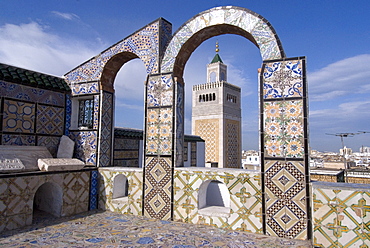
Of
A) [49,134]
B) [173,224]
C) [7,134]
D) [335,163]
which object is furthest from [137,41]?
[335,163]

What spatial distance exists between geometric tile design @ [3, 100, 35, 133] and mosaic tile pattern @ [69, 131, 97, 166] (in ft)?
3.32

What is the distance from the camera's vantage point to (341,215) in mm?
3611

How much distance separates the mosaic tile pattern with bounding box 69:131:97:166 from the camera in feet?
20.2

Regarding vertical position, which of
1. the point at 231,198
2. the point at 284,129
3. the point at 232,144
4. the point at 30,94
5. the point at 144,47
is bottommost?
the point at 231,198

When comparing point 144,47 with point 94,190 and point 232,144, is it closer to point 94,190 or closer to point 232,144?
point 94,190

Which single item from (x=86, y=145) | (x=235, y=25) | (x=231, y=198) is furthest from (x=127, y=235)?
(x=235, y=25)

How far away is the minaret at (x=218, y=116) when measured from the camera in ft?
62.7

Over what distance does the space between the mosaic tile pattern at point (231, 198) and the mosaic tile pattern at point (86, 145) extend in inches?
90.4

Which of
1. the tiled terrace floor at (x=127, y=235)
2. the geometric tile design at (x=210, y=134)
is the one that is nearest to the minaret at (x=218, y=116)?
the geometric tile design at (x=210, y=134)

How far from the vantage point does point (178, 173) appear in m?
5.07

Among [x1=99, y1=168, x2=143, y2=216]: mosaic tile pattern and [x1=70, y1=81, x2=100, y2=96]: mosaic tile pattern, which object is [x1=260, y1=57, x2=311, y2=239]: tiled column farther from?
[x1=70, y1=81, x2=100, y2=96]: mosaic tile pattern

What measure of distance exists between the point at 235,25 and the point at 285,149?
2.44 meters

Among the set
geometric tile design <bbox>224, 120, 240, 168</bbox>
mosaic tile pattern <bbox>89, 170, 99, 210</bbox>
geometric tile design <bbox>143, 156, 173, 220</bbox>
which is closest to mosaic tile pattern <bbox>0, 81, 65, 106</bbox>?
mosaic tile pattern <bbox>89, 170, 99, 210</bbox>

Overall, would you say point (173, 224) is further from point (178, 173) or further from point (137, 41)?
point (137, 41)
